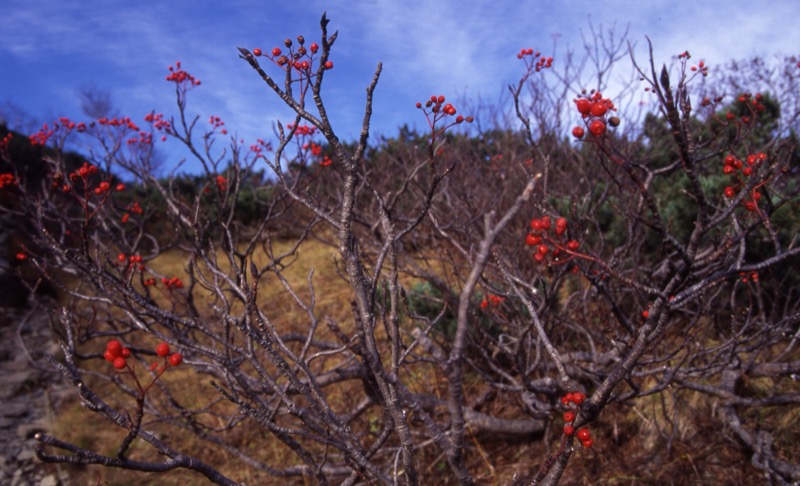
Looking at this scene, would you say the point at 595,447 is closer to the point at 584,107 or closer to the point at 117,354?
the point at 584,107

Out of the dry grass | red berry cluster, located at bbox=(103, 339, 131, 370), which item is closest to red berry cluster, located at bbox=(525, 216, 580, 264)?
red berry cluster, located at bbox=(103, 339, 131, 370)

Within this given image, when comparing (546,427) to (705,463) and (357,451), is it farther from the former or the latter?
(357,451)

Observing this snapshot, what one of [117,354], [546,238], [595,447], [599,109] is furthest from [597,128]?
[595,447]

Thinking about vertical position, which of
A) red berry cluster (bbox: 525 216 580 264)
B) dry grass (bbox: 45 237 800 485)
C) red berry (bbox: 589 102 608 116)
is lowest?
dry grass (bbox: 45 237 800 485)

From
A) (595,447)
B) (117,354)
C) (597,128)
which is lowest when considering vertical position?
(595,447)

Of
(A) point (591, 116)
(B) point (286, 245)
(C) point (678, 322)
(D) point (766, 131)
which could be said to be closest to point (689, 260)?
(A) point (591, 116)

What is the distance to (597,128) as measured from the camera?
1272 mm

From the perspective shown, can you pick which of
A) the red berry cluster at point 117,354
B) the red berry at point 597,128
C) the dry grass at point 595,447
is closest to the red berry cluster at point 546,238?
the red berry at point 597,128

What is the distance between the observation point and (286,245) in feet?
35.9

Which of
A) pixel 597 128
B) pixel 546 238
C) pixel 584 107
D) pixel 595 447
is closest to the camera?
pixel 597 128

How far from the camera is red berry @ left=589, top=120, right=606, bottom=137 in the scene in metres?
1.26

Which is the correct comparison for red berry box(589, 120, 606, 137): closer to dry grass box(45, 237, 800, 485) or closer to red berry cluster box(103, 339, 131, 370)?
red berry cluster box(103, 339, 131, 370)

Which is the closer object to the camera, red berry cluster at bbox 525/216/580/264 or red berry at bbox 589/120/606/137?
red berry at bbox 589/120/606/137

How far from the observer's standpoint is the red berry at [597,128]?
1264 mm
